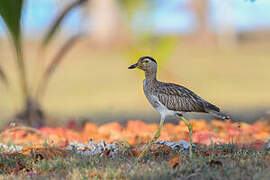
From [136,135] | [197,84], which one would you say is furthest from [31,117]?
[197,84]

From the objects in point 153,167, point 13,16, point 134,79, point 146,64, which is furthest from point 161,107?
point 134,79

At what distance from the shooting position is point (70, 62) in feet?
61.3

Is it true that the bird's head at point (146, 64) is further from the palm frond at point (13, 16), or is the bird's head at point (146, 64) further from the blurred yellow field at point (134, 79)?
the palm frond at point (13, 16)

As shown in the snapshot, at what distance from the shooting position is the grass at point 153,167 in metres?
2.78

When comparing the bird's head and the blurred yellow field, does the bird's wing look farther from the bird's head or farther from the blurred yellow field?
the blurred yellow field

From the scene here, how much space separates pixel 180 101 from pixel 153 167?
57 cm

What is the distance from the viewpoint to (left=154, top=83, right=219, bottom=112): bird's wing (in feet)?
10.8

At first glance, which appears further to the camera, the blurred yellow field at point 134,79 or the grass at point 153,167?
the blurred yellow field at point 134,79

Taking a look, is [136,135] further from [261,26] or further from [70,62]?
[261,26]

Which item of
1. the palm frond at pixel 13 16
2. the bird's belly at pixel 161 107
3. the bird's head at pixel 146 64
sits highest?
the palm frond at pixel 13 16

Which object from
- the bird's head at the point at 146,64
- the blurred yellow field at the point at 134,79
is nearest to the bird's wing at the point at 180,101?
the bird's head at the point at 146,64

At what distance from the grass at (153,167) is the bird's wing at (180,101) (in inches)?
13.4

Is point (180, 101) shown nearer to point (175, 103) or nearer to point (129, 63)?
point (175, 103)

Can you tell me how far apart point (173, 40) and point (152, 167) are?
3318mm
